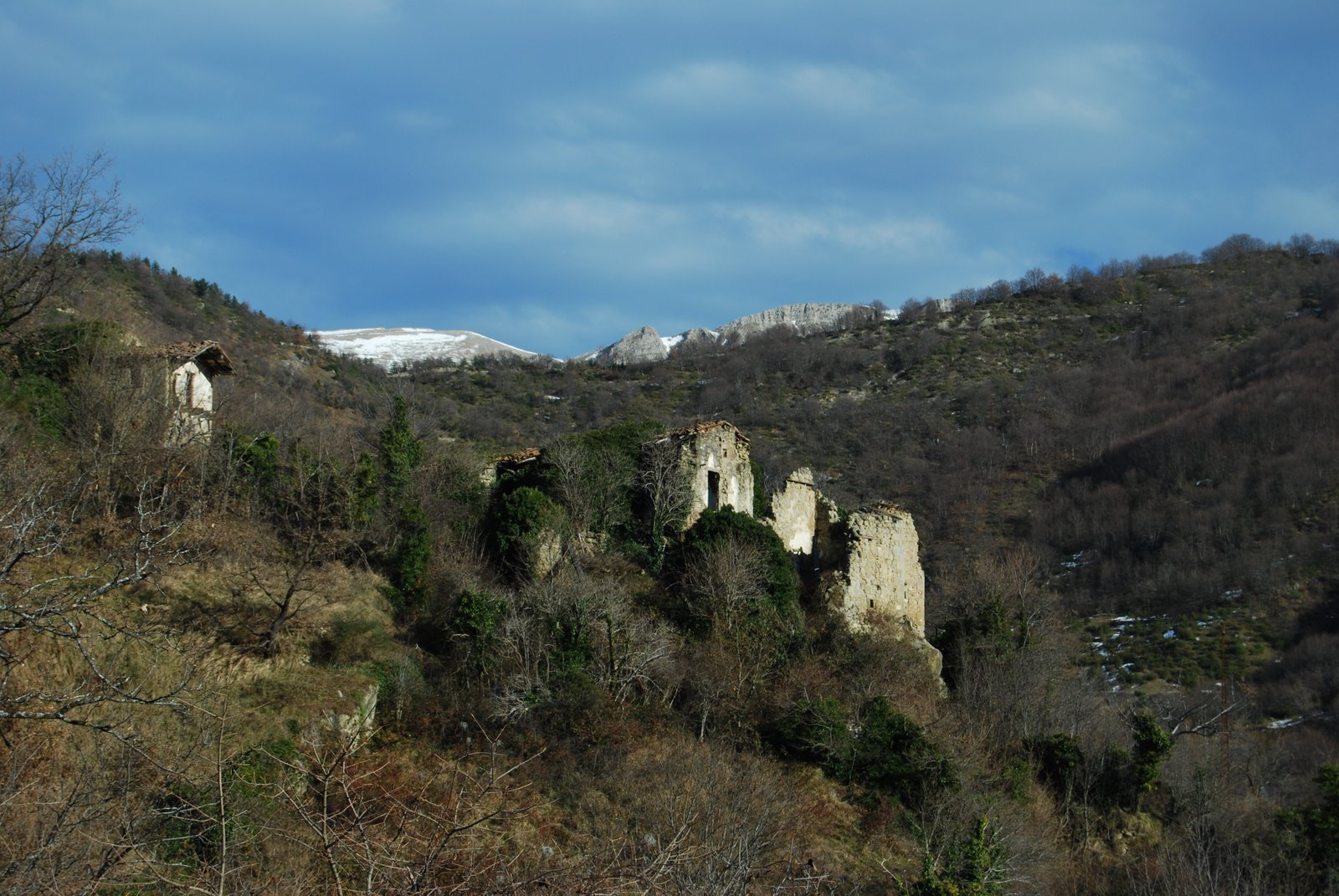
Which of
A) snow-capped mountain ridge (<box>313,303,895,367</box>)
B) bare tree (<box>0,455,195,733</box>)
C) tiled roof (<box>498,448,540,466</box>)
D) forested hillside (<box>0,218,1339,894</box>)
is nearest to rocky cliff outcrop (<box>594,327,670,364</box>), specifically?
snow-capped mountain ridge (<box>313,303,895,367</box>)

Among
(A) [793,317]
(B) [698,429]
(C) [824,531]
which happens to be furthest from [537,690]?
(A) [793,317]

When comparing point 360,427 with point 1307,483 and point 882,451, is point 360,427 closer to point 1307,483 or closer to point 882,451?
point 882,451

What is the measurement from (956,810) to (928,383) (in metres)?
50.1

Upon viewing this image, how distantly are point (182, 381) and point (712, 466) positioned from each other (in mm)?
12764

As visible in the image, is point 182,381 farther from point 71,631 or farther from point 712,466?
point 71,631

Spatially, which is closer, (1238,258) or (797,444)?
(797,444)

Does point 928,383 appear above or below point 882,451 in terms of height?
above

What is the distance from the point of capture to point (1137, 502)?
54.6 m

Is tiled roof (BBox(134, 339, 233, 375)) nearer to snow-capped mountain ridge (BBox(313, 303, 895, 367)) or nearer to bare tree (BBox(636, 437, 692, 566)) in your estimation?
bare tree (BBox(636, 437, 692, 566))

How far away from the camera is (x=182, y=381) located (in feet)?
83.9

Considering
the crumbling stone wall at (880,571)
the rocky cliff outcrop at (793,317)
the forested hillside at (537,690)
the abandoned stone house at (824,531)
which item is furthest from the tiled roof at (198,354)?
the rocky cliff outcrop at (793,317)

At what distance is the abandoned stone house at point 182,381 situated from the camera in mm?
23908

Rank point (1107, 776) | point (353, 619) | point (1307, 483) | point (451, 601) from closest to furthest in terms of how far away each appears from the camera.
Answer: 1. point (353, 619)
2. point (451, 601)
3. point (1107, 776)
4. point (1307, 483)

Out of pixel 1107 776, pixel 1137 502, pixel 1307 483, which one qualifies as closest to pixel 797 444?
pixel 1137 502
